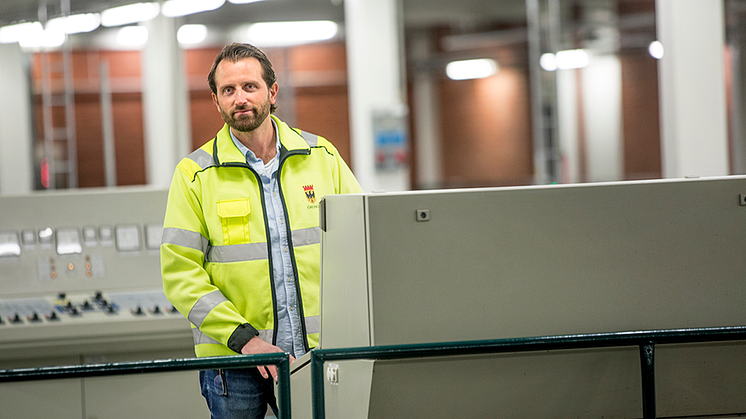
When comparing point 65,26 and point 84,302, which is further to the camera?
point 65,26

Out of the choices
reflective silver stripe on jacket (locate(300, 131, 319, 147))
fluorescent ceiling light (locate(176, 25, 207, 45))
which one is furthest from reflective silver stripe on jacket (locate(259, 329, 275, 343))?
fluorescent ceiling light (locate(176, 25, 207, 45))

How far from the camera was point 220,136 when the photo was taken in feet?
5.74

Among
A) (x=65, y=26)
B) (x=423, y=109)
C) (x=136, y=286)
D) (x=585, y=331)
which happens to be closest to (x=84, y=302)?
(x=136, y=286)

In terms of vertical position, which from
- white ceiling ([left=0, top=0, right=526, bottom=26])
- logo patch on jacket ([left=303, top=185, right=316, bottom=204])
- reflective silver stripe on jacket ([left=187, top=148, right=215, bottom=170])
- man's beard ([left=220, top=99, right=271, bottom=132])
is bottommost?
logo patch on jacket ([left=303, top=185, right=316, bottom=204])

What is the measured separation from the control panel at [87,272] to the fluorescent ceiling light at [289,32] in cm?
635

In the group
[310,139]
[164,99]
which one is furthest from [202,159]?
[164,99]

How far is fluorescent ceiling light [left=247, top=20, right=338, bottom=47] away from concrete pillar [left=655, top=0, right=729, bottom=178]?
5.76 metres

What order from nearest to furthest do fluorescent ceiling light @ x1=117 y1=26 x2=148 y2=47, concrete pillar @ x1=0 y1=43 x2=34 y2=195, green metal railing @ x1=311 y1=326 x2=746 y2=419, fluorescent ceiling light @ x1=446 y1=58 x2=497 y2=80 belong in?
green metal railing @ x1=311 y1=326 x2=746 y2=419 → concrete pillar @ x1=0 y1=43 x2=34 y2=195 → fluorescent ceiling light @ x1=117 y1=26 x2=148 y2=47 → fluorescent ceiling light @ x1=446 y1=58 x2=497 y2=80

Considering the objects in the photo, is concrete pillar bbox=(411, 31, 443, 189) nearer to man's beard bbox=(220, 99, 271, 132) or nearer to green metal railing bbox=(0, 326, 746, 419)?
man's beard bbox=(220, 99, 271, 132)

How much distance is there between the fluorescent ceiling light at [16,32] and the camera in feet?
21.8

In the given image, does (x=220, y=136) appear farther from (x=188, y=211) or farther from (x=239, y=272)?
(x=239, y=272)

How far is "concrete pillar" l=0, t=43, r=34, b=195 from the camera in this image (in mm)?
6758

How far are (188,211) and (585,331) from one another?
3.14 ft

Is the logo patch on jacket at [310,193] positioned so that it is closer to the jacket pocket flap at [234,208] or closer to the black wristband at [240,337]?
the jacket pocket flap at [234,208]
